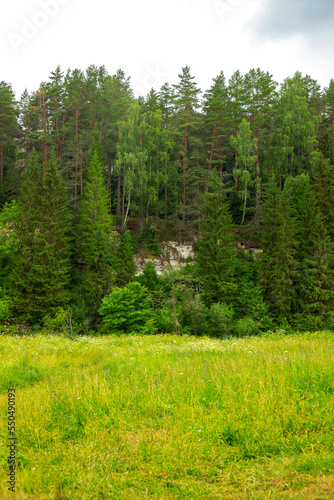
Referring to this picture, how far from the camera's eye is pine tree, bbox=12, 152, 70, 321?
98.6 ft

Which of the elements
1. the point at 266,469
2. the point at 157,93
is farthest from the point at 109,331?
the point at 157,93

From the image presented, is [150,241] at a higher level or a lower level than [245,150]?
lower

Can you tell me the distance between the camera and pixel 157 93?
174ft

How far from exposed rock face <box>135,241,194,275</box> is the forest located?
106 cm

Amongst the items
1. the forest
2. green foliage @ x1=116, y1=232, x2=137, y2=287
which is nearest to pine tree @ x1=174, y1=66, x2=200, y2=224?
the forest

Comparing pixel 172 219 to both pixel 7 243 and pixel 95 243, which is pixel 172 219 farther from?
pixel 7 243

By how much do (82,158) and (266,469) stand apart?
45922mm

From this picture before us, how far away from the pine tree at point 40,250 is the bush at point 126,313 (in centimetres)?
649

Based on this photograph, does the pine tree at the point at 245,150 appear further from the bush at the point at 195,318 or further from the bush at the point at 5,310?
the bush at the point at 5,310

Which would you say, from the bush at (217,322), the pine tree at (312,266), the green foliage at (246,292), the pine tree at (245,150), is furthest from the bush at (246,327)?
the pine tree at (245,150)

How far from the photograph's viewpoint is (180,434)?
4.07m

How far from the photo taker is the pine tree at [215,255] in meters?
33.1

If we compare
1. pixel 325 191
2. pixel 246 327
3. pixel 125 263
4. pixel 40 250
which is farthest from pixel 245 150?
pixel 40 250

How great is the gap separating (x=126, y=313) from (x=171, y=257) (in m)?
17.6
